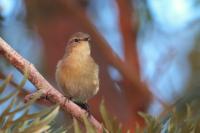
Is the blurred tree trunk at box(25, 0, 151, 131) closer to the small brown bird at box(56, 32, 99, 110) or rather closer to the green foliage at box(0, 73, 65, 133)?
the small brown bird at box(56, 32, 99, 110)

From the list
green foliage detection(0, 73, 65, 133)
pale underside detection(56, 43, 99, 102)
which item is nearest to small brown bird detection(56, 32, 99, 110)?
pale underside detection(56, 43, 99, 102)

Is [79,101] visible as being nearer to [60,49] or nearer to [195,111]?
[60,49]

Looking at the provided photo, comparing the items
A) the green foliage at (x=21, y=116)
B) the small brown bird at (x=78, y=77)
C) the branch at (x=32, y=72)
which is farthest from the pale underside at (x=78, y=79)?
the green foliage at (x=21, y=116)

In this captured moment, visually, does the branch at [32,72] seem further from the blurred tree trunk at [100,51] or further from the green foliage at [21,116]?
the blurred tree trunk at [100,51]

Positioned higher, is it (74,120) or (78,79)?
(74,120)

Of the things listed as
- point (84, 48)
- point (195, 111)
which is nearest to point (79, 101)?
point (84, 48)

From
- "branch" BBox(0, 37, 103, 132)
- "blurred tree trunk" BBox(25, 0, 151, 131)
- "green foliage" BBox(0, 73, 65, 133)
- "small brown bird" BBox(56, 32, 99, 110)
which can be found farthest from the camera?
"blurred tree trunk" BBox(25, 0, 151, 131)

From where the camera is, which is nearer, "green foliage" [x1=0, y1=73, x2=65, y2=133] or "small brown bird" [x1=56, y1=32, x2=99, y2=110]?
"green foliage" [x1=0, y1=73, x2=65, y2=133]

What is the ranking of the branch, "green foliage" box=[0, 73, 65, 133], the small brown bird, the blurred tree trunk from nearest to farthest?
"green foliage" box=[0, 73, 65, 133], the branch, the small brown bird, the blurred tree trunk

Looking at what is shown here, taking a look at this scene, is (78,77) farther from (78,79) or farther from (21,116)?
(21,116)

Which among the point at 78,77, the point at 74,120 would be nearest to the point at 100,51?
the point at 78,77

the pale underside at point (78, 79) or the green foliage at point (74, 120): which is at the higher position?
the green foliage at point (74, 120)
